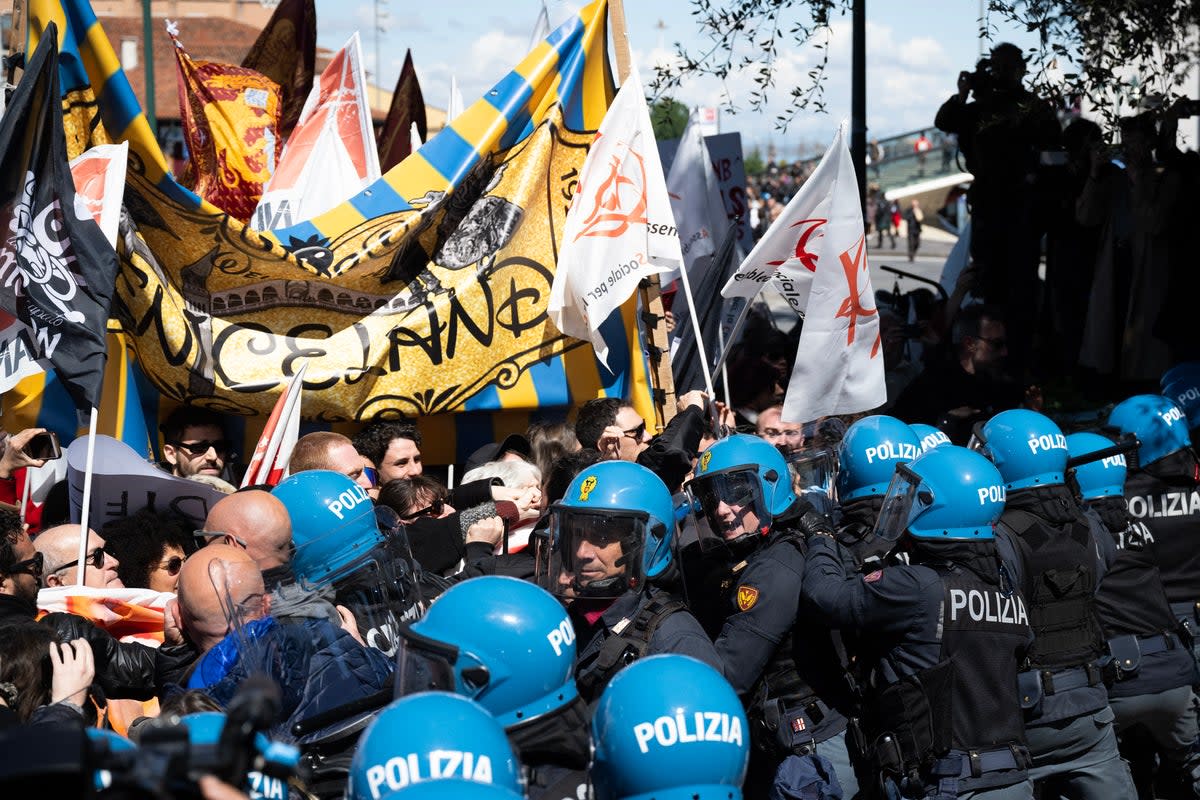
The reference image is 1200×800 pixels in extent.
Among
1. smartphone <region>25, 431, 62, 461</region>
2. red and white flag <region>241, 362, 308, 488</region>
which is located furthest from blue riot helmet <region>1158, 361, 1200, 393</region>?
smartphone <region>25, 431, 62, 461</region>

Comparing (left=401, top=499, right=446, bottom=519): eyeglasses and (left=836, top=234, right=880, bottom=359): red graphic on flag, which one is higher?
→ (left=836, top=234, right=880, bottom=359): red graphic on flag

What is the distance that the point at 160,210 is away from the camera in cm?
654

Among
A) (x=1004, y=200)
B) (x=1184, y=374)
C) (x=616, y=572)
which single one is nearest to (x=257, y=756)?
(x=616, y=572)

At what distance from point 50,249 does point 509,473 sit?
2.10 m

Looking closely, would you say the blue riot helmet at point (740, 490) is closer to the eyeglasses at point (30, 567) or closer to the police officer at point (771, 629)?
the police officer at point (771, 629)

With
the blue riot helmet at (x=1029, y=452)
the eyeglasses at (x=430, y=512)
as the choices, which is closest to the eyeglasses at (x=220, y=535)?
the eyeglasses at (x=430, y=512)

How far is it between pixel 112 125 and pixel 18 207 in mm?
1011

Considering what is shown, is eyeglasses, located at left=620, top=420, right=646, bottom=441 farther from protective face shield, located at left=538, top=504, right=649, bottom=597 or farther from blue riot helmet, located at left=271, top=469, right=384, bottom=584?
protective face shield, located at left=538, top=504, right=649, bottom=597

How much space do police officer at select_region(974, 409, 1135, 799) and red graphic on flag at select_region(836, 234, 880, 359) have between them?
1372 millimetres

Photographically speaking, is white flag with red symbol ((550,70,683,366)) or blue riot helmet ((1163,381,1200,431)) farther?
blue riot helmet ((1163,381,1200,431))

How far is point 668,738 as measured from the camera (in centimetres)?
281

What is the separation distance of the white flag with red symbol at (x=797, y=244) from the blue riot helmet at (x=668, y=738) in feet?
13.5

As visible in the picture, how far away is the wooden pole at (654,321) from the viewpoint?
24.2 ft

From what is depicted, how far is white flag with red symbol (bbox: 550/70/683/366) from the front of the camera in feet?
22.7
